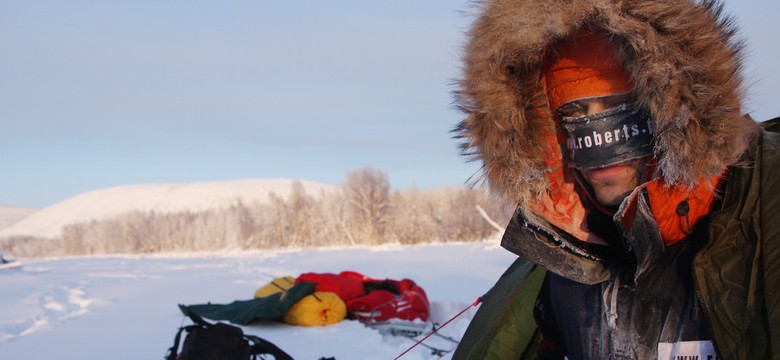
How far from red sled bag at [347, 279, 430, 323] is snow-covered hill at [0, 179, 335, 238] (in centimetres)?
8315

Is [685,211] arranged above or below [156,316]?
above

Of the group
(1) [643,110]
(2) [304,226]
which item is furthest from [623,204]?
(2) [304,226]

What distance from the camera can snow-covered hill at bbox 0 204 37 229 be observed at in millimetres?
113938

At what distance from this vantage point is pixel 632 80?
146cm

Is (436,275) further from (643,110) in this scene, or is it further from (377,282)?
(643,110)

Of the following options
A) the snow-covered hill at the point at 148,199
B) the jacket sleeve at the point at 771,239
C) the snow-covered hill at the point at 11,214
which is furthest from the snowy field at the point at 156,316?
the snow-covered hill at the point at 11,214

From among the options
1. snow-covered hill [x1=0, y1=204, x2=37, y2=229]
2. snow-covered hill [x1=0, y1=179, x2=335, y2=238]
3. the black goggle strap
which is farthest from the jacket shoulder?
snow-covered hill [x1=0, y1=204, x2=37, y2=229]

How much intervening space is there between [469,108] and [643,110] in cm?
50

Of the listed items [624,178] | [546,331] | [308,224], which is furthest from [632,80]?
[308,224]

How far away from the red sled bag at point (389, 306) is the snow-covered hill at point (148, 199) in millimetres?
83150

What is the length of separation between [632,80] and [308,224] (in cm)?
3518

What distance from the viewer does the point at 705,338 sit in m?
1.30

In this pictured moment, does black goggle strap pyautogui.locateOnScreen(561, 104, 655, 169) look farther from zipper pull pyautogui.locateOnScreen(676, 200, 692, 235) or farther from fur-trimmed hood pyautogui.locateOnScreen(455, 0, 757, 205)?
zipper pull pyautogui.locateOnScreen(676, 200, 692, 235)

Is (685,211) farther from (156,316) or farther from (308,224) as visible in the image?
(308,224)
